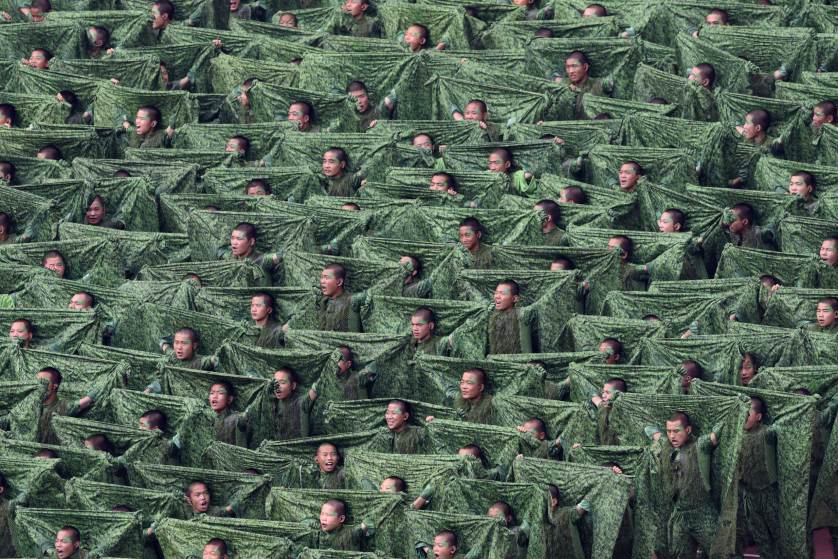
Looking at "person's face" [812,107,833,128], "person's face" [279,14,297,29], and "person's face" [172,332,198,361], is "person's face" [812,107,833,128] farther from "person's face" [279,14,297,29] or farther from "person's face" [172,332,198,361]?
"person's face" [172,332,198,361]

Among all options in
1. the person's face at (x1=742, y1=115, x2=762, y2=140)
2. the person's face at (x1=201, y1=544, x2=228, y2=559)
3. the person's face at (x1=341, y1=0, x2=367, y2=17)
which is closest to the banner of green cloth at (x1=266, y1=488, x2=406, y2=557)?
the person's face at (x1=201, y1=544, x2=228, y2=559)

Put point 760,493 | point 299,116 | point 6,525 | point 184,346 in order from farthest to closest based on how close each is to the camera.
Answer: point 299,116, point 184,346, point 760,493, point 6,525

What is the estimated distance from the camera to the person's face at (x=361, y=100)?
33219mm

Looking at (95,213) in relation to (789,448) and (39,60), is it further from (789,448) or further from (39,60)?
(789,448)

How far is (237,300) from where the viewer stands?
2958cm

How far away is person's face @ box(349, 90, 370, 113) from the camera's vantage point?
33219 millimetres

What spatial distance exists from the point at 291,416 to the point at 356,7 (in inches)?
330

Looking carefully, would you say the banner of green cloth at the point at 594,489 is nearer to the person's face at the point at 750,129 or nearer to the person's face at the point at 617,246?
the person's face at the point at 617,246

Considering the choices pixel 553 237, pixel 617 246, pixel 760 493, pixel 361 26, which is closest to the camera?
pixel 760 493

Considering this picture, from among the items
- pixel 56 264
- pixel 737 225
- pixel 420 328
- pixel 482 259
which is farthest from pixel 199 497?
pixel 737 225

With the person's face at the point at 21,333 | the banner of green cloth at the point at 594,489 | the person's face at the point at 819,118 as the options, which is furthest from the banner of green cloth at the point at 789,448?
the person's face at the point at 21,333

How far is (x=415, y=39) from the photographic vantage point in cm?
3397

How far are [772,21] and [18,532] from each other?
1268 centimetres

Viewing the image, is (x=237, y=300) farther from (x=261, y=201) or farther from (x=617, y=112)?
(x=617, y=112)
